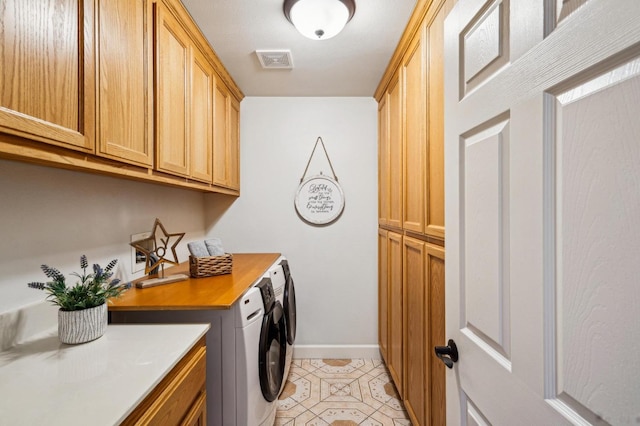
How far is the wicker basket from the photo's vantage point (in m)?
1.68

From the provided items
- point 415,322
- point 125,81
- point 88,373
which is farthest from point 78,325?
point 415,322

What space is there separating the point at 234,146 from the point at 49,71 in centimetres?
170

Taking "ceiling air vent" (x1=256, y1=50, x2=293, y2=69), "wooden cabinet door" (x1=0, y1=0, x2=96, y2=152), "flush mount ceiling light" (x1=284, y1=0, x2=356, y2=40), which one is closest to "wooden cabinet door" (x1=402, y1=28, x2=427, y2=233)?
"flush mount ceiling light" (x1=284, y1=0, x2=356, y2=40)

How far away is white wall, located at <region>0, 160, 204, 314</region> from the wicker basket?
33 cm

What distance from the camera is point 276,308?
167 centimetres

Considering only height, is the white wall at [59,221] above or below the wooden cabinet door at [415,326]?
above

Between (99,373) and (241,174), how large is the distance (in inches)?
79.2

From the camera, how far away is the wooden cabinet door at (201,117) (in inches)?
64.8

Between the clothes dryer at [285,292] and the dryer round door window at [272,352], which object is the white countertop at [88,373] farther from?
the clothes dryer at [285,292]

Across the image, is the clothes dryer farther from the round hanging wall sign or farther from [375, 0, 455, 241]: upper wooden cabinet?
[375, 0, 455, 241]: upper wooden cabinet

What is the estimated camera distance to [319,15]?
1.40 meters

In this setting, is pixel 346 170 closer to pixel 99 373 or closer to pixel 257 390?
pixel 257 390

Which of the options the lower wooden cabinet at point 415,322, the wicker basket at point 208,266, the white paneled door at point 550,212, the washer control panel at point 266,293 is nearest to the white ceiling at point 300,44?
the white paneled door at point 550,212

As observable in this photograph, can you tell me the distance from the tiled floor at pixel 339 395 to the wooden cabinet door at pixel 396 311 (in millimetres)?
149
